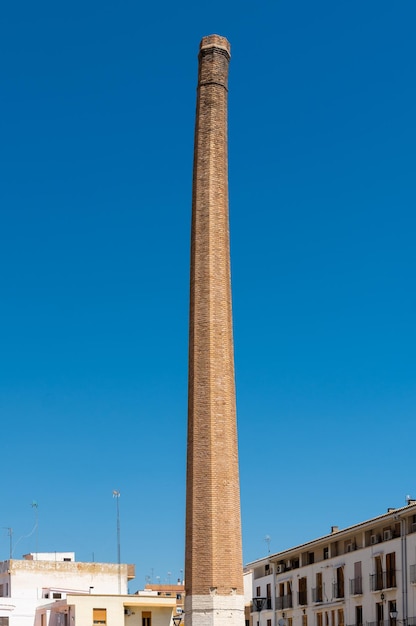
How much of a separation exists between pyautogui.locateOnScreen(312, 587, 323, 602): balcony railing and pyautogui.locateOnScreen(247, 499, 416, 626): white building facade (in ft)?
0.21

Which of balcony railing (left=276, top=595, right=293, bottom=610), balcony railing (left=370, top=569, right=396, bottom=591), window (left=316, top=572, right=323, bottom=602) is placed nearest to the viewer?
balcony railing (left=370, top=569, right=396, bottom=591)

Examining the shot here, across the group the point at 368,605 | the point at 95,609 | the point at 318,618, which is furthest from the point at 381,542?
the point at 95,609

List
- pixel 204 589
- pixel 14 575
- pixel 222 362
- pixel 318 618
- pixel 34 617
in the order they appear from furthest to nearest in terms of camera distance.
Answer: pixel 318 618 → pixel 14 575 → pixel 34 617 → pixel 222 362 → pixel 204 589

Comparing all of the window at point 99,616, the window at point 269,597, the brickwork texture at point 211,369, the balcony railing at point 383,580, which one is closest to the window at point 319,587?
the balcony railing at point 383,580

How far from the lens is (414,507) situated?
159 feet

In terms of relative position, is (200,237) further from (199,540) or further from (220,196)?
(199,540)

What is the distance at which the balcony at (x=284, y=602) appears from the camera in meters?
65.2

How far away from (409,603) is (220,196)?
2530cm

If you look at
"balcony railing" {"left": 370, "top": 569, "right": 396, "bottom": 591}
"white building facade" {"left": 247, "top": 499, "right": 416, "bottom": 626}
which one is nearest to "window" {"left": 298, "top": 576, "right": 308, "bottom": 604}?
"white building facade" {"left": 247, "top": 499, "right": 416, "bottom": 626}

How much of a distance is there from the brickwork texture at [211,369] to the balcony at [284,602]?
→ 37.6 metres

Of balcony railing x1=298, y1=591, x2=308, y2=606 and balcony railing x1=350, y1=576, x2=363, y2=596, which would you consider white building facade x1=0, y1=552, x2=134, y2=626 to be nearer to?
balcony railing x1=298, y1=591, x2=308, y2=606

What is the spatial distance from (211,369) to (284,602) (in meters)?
39.6

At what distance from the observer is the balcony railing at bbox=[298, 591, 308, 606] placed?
62.8m

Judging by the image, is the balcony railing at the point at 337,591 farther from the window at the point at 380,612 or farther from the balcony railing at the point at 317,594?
the window at the point at 380,612
